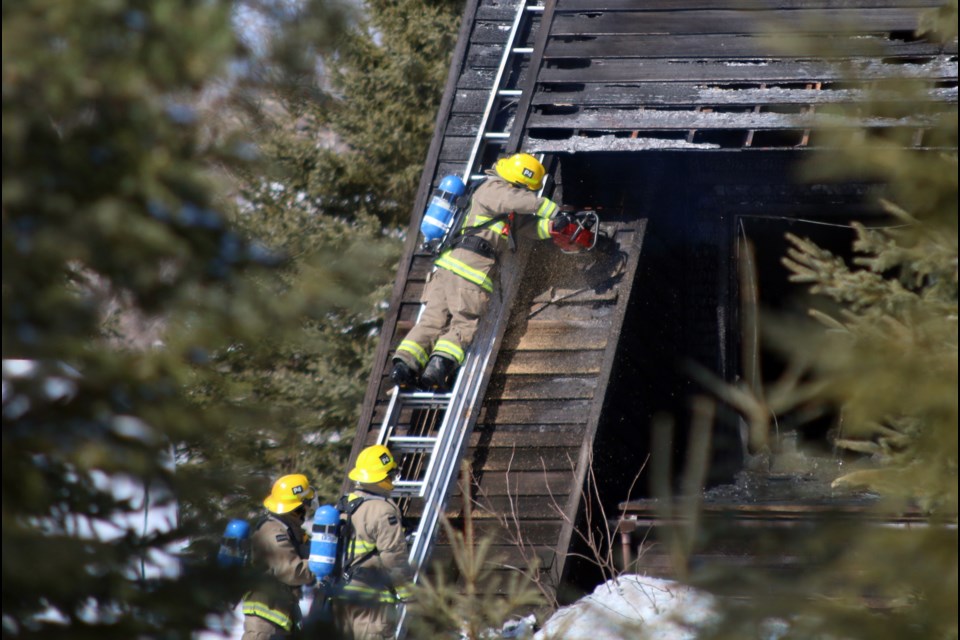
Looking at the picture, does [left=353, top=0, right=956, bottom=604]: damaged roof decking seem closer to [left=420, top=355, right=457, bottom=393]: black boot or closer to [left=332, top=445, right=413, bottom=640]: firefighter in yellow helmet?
[left=420, top=355, right=457, bottom=393]: black boot

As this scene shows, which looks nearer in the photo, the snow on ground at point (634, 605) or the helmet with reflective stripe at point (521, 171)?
the snow on ground at point (634, 605)

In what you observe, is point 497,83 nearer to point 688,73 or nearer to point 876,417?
point 688,73

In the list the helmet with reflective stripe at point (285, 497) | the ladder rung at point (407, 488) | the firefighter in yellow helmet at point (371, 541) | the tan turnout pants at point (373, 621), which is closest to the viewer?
the tan turnout pants at point (373, 621)

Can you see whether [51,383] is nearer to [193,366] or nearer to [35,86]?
[193,366]

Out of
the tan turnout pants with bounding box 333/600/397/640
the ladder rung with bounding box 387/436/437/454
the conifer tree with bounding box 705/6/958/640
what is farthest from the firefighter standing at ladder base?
the conifer tree with bounding box 705/6/958/640

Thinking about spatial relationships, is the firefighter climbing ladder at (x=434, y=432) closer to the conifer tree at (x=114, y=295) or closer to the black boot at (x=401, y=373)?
the black boot at (x=401, y=373)

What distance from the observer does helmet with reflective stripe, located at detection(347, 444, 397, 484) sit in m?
7.70

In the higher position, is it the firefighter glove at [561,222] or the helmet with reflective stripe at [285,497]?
the firefighter glove at [561,222]

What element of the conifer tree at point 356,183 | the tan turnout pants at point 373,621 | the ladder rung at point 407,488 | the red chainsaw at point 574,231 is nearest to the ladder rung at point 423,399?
the ladder rung at point 407,488

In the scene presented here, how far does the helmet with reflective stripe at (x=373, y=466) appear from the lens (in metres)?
7.70

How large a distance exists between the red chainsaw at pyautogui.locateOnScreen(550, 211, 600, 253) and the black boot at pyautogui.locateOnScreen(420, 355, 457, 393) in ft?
3.88

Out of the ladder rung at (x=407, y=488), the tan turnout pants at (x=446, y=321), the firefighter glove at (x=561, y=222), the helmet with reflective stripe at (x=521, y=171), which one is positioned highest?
the helmet with reflective stripe at (x=521, y=171)

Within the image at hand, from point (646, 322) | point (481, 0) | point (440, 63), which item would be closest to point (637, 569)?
point (646, 322)

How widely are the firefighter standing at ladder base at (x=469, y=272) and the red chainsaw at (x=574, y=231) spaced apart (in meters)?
0.07
